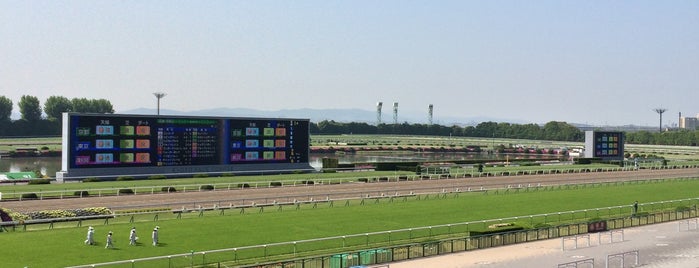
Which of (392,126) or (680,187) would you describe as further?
(392,126)

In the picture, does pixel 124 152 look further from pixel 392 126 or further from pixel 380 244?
pixel 392 126

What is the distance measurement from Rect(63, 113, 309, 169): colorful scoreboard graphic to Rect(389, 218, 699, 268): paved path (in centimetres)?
2728

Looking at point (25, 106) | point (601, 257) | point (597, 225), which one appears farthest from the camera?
point (25, 106)

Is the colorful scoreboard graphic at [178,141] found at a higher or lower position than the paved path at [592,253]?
higher

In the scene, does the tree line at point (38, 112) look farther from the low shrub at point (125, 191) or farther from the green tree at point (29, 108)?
the low shrub at point (125, 191)

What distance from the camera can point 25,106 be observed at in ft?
445

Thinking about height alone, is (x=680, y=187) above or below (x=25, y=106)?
below

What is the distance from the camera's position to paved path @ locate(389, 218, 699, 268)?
→ 23594mm

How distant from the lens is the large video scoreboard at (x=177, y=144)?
145 feet

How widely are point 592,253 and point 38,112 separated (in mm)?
132549

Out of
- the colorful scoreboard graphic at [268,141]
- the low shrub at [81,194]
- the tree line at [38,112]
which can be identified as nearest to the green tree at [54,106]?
the tree line at [38,112]

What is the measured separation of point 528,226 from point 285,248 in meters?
11.4

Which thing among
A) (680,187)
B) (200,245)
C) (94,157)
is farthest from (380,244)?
(680,187)

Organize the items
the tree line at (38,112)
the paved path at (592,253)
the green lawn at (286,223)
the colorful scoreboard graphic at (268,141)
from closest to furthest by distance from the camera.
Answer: the green lawn at (286,223) < the paved path at (592,253) < the colorful scoreboard graphic at (268,141) < the tree line at (38,112)
